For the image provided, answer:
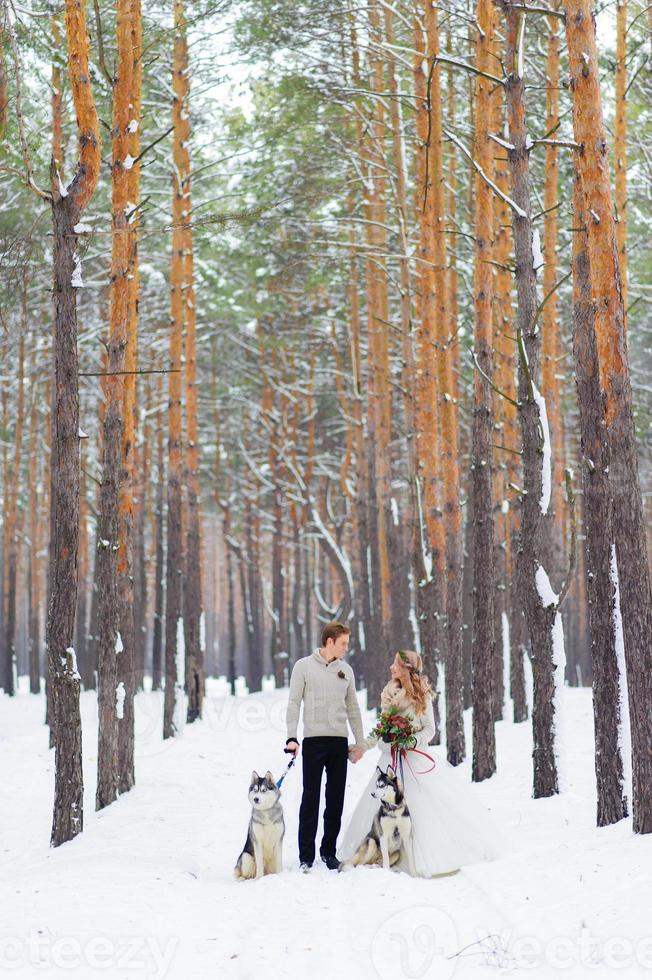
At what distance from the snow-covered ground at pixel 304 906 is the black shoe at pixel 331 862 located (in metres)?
0.09

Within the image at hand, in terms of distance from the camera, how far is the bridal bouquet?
6.84 m

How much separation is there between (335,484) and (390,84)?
17613mm

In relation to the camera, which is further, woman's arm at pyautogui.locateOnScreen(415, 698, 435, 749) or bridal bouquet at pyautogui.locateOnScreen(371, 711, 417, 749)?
woman's arm at pyautogui.locateOnScreen(415, 698, 435, 749)

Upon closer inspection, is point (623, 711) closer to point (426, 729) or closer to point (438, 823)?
point (426, 729)

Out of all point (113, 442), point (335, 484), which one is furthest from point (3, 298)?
point (335, 484)

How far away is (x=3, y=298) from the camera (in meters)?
11.1

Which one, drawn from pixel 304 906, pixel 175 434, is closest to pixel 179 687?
pixel 175 434

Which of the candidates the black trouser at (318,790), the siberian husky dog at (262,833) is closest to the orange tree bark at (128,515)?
the black trouser at (318,790)

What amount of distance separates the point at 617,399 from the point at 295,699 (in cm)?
297

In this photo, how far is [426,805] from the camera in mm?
6625

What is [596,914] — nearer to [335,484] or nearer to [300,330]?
[300,330]

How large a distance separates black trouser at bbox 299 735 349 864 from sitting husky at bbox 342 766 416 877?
9.2 inches

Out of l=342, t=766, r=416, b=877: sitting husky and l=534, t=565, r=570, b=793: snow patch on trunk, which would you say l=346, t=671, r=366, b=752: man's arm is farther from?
l=534, t=565, r=570, b=793: snow patch on trunk

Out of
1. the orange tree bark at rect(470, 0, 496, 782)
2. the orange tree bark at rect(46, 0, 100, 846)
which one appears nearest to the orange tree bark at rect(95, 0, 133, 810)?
the orange tree bark at rect(46, 0, 100, 846)
